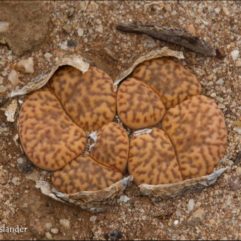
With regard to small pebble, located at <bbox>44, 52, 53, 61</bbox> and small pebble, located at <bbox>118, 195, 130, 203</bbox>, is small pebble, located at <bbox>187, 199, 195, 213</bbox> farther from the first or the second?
small pebble, located at <bbox>44, 52, 53, 61</bbox>

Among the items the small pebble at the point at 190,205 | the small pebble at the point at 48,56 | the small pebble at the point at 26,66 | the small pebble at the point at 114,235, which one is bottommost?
the small pebble at the point at 114,235

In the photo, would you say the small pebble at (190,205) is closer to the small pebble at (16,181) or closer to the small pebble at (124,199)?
the small pebble at (124,199)

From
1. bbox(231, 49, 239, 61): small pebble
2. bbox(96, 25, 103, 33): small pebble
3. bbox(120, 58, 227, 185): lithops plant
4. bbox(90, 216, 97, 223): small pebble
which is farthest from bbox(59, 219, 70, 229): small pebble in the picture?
bbox(231, 49, 239, 61): small pebble

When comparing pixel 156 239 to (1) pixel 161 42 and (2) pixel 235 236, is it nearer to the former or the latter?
(2) pixel 235 236

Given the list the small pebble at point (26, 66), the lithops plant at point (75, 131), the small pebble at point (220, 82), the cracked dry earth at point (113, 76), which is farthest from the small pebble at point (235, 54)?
the small pebble at point (26, 66)

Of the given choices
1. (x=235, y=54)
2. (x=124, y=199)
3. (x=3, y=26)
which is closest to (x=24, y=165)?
(x=124, y=199)

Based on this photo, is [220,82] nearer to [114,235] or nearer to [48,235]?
[114,235]
